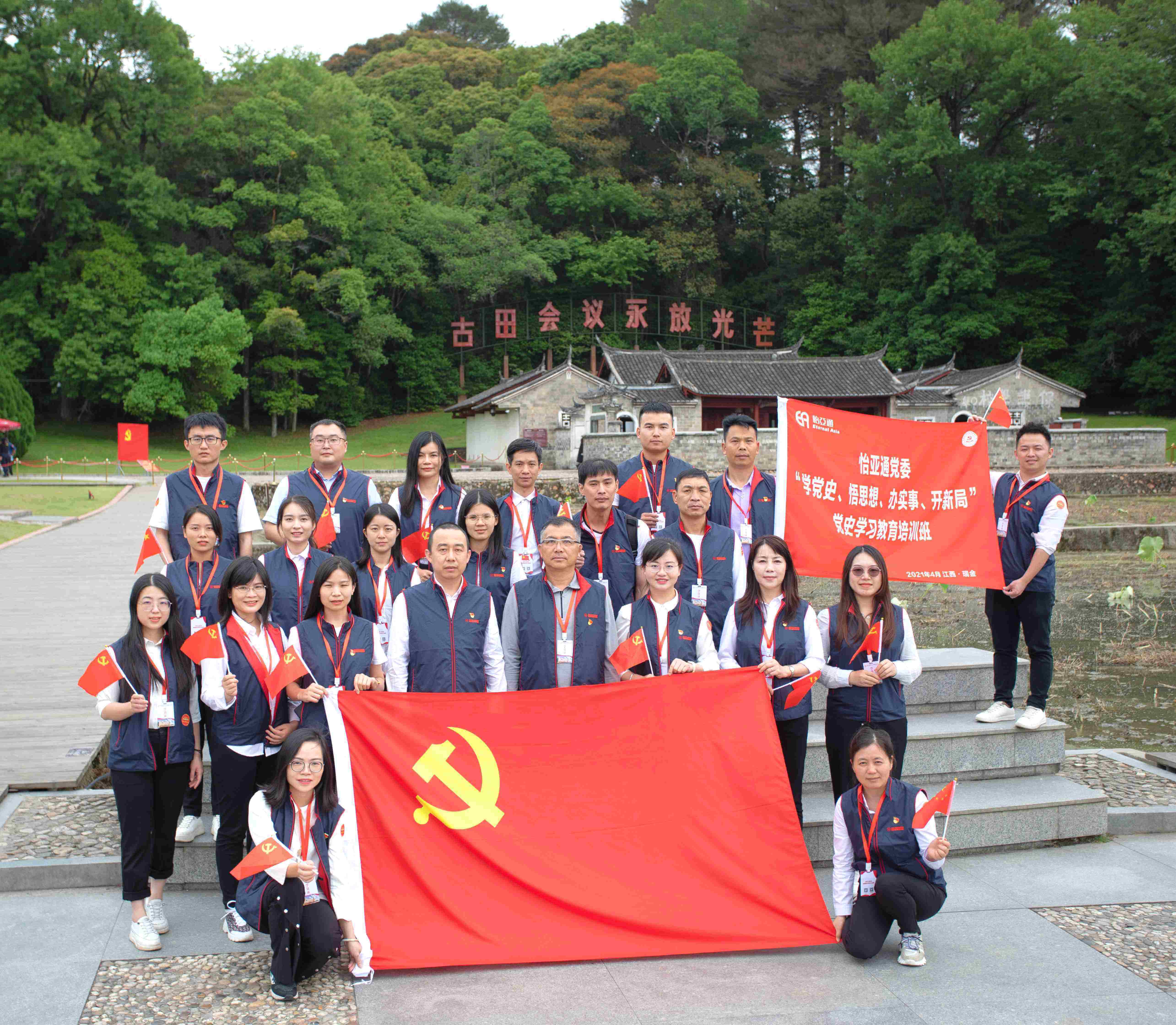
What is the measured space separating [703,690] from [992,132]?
147ft

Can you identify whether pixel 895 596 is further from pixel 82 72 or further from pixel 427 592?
pixel 82 72

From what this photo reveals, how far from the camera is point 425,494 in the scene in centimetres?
561

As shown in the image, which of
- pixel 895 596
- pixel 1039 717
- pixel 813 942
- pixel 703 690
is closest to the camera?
pixel 813 942

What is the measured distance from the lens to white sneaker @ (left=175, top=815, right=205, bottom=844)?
4574 millimetres

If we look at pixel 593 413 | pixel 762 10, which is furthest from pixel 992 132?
pixel 593 413

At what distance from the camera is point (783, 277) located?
51.1 m

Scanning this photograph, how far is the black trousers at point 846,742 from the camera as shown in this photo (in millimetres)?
4484

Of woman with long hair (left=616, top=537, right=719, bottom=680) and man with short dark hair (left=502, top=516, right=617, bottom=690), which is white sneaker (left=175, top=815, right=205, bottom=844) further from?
woman with long hair (left=616, top=537, right=719, bottom=680)

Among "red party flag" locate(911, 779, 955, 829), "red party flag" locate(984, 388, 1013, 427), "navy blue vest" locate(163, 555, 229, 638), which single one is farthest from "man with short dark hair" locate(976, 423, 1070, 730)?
"navy blue vest" locate(163, 555, 229, 638)

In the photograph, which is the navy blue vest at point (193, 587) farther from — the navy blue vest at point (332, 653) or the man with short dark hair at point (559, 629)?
the man with short dark hair at point (559, 629)

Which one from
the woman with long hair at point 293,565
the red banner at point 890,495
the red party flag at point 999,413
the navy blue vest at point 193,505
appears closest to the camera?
the woman with long hair at point 293,565

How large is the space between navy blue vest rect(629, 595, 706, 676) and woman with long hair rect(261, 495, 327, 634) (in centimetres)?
153

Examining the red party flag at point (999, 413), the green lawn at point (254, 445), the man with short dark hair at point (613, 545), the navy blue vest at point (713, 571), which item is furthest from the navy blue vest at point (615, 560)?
the green lawn at point (254, 445)

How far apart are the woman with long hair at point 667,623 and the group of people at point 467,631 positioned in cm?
1
